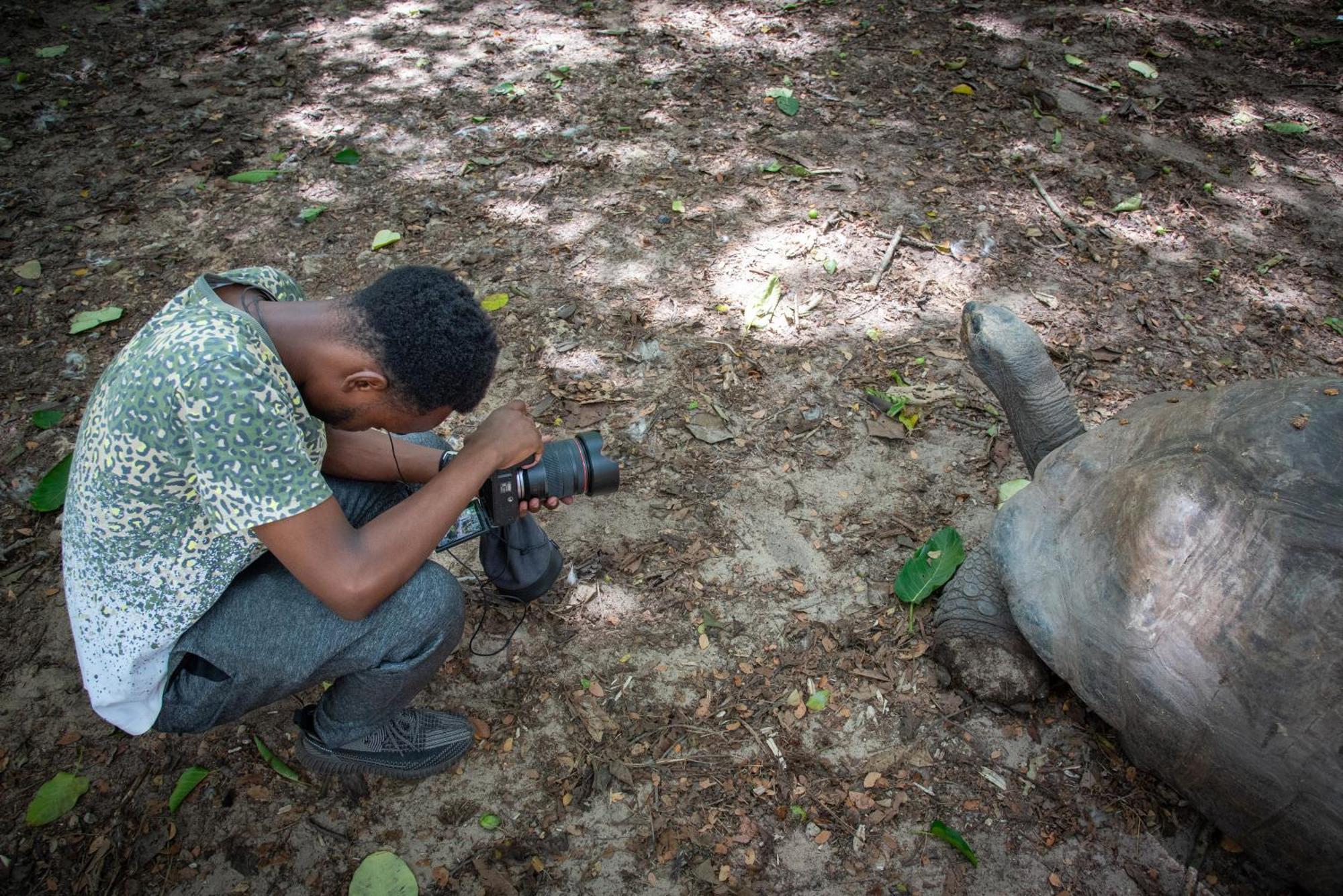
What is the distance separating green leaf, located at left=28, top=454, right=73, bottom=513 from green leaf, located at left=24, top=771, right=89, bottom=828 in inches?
39.3

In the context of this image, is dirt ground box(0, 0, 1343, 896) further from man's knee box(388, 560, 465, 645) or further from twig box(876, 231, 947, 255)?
man's knee box(388, 560, 465, 645)

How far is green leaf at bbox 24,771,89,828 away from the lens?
1.99 meters

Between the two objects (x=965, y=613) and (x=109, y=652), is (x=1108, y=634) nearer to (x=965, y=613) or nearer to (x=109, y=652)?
(x=965, y=613)

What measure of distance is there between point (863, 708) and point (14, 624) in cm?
252

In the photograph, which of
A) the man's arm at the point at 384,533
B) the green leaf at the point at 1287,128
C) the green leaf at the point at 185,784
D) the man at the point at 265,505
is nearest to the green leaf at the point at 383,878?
the man at the point at 265,505

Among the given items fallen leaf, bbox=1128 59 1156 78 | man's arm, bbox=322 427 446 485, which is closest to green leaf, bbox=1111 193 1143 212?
fallen leaf, bbox=1128 59 1156 78

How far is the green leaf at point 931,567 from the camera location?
7.97ft

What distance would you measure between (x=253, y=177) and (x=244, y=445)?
3.33m

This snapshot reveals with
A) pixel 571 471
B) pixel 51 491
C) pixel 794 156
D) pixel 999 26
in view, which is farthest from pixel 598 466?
pixel 999 26

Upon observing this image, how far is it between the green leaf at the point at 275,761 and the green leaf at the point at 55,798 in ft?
1.36

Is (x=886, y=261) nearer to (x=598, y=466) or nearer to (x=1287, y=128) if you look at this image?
(x=598, y=466)

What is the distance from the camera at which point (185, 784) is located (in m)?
2.06

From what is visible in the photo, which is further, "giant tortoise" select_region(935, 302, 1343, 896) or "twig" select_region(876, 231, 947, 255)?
"twig" select_region(876, 231, 947, 255)

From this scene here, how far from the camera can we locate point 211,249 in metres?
3.70
